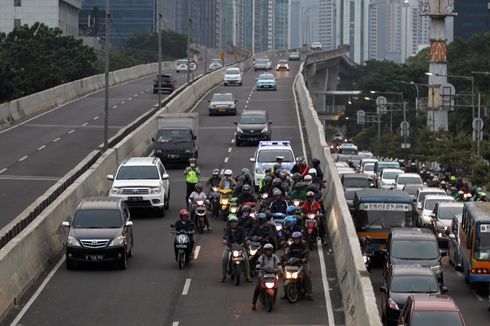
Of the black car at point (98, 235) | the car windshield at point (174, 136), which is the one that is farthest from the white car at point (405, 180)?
the black car at point (98, 235)

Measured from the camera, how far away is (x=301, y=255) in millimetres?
24609

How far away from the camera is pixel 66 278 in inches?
1049

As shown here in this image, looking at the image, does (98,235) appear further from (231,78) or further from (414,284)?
(231,78)

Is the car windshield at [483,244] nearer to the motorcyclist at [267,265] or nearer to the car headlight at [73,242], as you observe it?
the motorcyclist at [267,265]

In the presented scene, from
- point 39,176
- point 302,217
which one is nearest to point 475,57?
point 39,176

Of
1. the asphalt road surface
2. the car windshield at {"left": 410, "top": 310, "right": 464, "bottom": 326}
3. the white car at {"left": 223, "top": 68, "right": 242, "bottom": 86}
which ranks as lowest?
the asphalt road surface

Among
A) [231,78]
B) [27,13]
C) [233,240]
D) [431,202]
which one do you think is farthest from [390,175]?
[27,13]

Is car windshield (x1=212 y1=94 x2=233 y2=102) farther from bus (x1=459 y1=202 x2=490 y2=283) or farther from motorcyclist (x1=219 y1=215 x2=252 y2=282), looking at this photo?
motorcyclist (x1=219 y1=215 x2=252 y2=282)

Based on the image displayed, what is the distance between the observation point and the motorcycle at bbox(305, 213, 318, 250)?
29828 millimetres

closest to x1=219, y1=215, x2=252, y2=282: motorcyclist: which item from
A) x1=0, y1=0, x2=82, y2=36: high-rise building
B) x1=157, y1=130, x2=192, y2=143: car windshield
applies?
x1=157, y1=130, x2=192, y2=143: car windshield

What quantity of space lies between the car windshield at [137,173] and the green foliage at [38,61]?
121ft

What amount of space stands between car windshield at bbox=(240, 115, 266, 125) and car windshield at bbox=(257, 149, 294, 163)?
14.2m

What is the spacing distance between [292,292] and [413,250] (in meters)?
4.77

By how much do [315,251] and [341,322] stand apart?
7.68m
